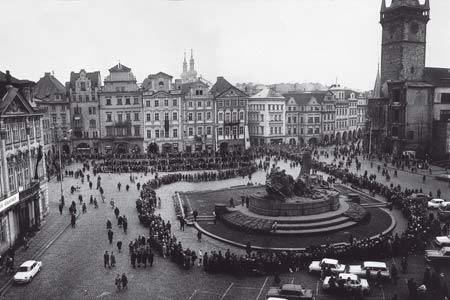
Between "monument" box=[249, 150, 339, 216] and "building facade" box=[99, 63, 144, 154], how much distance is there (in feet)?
139

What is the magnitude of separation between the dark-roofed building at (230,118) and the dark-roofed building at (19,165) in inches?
1624

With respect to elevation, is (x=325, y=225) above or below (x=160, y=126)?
below

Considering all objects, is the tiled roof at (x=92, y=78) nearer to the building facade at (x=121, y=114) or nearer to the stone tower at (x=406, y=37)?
the building facade at (x=121, y=114)

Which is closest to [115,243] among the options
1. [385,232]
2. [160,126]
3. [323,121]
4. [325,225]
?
[325,225]

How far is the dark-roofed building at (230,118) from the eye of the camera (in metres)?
75.9

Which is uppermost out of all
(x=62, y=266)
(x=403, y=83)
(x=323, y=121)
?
(x=403, y=83)

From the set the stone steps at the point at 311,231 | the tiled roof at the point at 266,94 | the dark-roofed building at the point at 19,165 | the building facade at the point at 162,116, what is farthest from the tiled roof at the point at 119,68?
the stone steps at the point at 311,231

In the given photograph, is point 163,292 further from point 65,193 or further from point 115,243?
point 65,193

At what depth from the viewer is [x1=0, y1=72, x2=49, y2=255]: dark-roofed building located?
2947 cm

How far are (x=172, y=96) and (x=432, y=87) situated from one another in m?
38.8

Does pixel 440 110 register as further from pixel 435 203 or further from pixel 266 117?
pixel 435 203

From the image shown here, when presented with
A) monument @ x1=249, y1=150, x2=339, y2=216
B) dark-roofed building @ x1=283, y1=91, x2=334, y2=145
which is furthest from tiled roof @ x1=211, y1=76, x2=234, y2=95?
monument @ x1=249, y1=150, x2=339, y2=216

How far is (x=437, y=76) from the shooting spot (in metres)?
70.1

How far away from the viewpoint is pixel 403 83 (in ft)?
220
